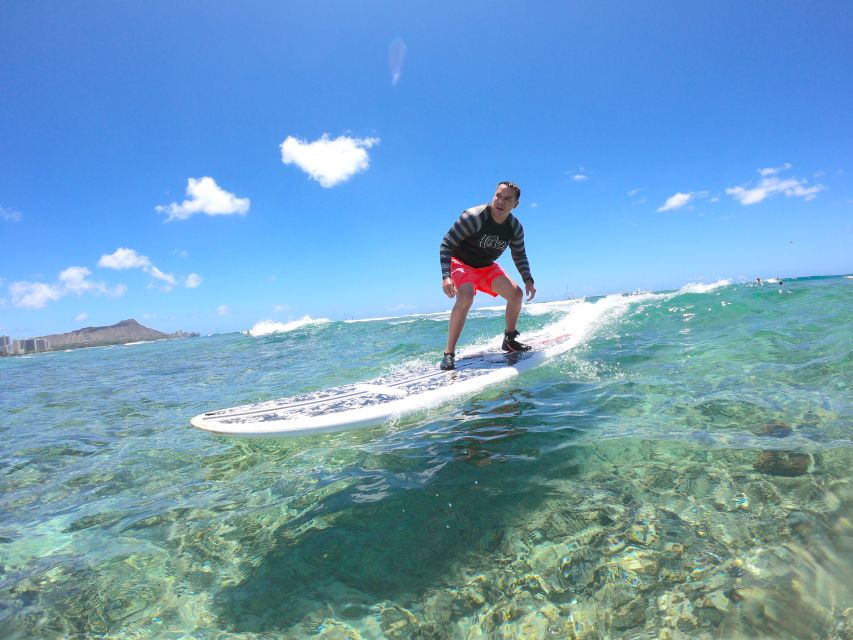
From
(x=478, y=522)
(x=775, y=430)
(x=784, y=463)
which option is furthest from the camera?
(x=775, y=430)

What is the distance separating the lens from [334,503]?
8.88 ft

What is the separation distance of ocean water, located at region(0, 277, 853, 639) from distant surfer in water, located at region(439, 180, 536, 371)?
134 centimetres

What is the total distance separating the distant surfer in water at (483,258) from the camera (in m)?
5.21

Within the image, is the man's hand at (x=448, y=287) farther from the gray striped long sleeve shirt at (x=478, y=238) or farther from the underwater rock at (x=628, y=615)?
the underwater rock at (x=628, y=615)

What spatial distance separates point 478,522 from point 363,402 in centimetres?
187

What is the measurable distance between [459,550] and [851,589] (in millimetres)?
1625

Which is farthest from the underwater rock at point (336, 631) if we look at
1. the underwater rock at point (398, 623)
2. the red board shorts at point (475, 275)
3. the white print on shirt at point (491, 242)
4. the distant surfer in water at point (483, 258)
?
the white print on shirt at point (491, 242)

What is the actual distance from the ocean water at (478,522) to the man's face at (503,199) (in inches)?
92.1

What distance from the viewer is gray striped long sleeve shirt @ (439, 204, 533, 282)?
5246 mm

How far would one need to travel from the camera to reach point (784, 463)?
2.57 meters

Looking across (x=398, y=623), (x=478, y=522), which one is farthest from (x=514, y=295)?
(x=398, y=623)

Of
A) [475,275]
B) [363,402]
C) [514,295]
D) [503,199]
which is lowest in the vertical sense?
[363,402]

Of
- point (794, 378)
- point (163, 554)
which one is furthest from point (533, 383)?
point (163, 554)

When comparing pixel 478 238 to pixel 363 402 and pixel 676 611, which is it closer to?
pixel 363 402
